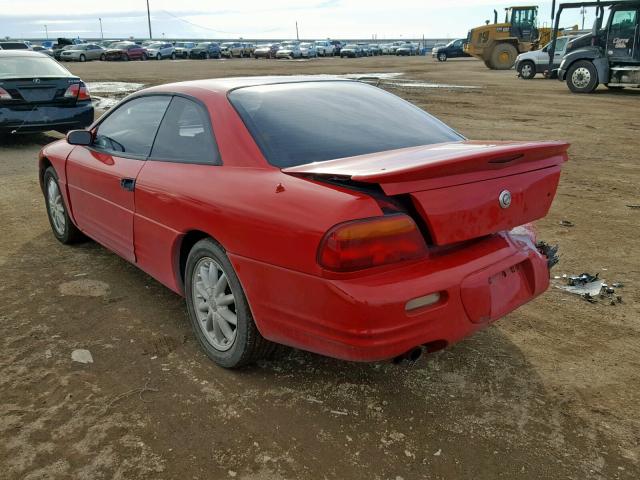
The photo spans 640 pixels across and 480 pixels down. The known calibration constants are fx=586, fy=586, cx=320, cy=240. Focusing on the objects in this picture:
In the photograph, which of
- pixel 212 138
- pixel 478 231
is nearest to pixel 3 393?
pixel 212 138

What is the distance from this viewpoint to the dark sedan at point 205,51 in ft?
197

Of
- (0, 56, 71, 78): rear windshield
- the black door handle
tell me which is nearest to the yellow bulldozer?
(0, 56, 71, 78): rear windshield

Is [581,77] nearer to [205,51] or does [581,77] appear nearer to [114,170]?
[114,170]

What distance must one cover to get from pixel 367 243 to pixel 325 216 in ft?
0.66

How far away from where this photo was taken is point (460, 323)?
8.30 feet

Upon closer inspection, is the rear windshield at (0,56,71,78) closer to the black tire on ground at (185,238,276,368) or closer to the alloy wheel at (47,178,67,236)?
the alloy wheel at (47,178,67,236)

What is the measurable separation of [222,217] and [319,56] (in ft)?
212

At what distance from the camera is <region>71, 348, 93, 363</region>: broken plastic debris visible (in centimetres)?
316

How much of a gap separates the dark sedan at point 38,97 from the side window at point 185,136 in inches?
261

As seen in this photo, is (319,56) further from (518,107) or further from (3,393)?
(3,393)

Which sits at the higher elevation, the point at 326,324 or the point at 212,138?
the point at 212,138

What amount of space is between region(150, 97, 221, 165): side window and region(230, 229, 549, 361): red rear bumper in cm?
72

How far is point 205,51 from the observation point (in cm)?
6034

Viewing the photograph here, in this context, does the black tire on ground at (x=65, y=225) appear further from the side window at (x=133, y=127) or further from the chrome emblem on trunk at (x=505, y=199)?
the chrome emblem on trunk at (x=505, y=199)
